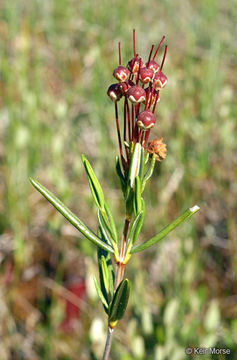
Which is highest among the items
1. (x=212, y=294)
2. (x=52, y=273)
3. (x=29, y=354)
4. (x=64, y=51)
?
(x=64, y=51)

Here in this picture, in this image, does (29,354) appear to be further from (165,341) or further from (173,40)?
(173,40)

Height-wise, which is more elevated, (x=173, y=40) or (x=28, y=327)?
(x=173, y=40)

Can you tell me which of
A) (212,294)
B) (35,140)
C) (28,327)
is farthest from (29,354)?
(35,140)

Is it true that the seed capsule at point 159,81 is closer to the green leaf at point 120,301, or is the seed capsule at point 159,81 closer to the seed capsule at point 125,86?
the seed capsule at point 125,86

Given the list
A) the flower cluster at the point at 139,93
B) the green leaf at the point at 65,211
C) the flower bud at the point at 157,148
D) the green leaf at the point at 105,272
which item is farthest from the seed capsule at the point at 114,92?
the green leaf at the point at 105,272

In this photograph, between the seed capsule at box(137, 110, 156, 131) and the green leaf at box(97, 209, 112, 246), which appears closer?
the seed capsule at box(137, 110, 156, 131)

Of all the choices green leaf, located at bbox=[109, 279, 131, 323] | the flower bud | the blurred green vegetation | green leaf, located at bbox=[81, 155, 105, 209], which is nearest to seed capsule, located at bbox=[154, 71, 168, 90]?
the flower bud

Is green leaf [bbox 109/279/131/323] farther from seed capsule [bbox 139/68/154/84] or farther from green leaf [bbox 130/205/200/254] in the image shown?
seed capsule [bbox 139/68/154/84]
